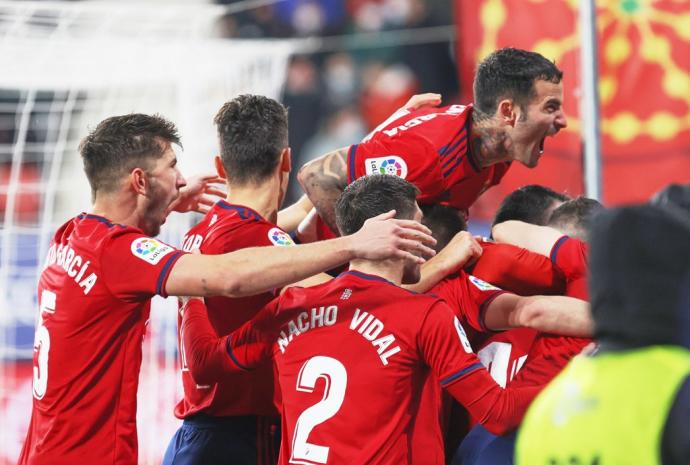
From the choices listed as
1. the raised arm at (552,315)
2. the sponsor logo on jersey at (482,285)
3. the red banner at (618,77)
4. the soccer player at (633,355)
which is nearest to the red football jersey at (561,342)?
the raised arm at (552,315)

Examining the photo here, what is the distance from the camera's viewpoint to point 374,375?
3.18 m

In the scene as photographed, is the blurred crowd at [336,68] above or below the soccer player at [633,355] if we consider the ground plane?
above

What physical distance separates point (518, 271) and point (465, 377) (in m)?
0.75

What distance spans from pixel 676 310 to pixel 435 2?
9202 millimetres

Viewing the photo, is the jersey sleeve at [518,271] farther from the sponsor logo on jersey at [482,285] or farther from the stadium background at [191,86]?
the stadium background at [191,86]

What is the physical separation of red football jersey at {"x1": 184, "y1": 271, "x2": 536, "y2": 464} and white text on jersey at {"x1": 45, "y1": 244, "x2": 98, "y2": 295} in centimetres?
79

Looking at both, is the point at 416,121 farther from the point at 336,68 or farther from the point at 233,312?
the point at 336,68

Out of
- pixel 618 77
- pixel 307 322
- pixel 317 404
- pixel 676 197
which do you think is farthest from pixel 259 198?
pixel 618 77

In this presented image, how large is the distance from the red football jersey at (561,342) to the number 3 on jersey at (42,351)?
5.26 feet

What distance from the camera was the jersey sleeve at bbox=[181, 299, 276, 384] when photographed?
3.47 meters

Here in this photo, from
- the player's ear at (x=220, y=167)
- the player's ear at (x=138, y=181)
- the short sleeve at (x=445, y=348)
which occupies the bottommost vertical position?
the short sleeve at (x=445, y=348)

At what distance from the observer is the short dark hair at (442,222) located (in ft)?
13.6

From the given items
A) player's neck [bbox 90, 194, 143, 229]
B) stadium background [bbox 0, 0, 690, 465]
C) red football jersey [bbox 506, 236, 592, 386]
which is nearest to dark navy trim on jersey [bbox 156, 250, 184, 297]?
player's neck [bbox 90, 194, 143, 229]

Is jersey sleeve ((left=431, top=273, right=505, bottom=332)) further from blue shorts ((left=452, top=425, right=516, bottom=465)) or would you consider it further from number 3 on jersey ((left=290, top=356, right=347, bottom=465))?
number 3 on jersey ((left=290, top=356, right=347, bottom=465))
